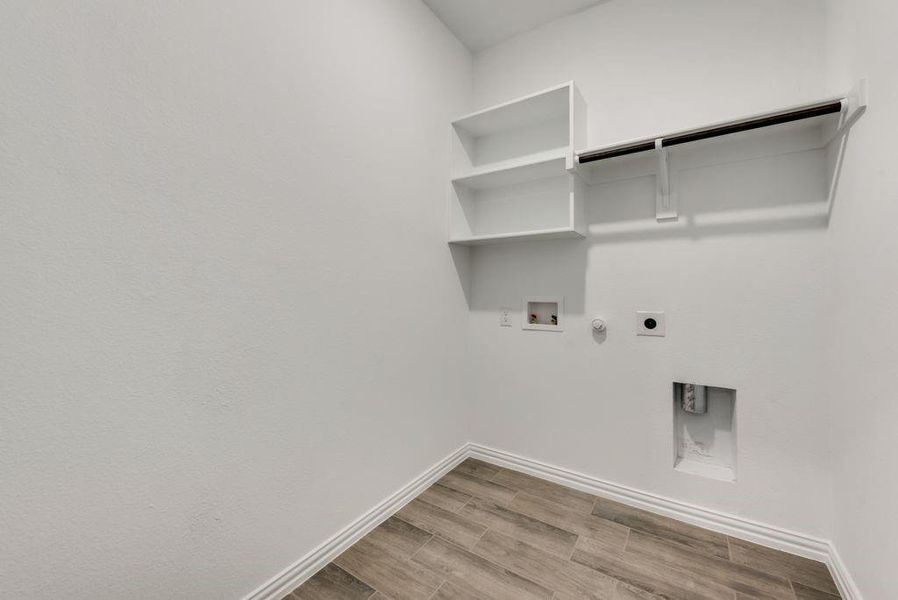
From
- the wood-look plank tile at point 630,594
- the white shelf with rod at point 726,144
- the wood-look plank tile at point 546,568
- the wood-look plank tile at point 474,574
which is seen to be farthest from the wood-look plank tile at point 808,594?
the white shelf with rod at point 726,144

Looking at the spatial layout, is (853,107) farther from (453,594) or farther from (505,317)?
(453,594)

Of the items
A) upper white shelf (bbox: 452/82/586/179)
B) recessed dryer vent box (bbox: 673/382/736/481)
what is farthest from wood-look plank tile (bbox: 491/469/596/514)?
upper white shelf (bbox: 452/82/586/179)

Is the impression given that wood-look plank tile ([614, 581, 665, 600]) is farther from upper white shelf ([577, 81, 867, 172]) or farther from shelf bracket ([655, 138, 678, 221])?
upper white shelf ([577, 81, 867, 172])

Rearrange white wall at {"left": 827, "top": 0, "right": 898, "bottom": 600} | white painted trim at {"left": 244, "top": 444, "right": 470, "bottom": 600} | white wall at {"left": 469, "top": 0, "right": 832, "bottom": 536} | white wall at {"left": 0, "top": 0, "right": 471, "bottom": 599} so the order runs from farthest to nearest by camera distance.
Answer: white wall at {"left": 469, "top": 0, "right": 832, "bottom": 536}, white painted trim at {"left": 244, "top": 444, "right": 470, "bottom": 600}, white wall at {"left": 827, "top": 0, "right": 898, "bottom": 600}, white wall at {"left": 0, "top": 0, "right": 471, "bottom": 599}

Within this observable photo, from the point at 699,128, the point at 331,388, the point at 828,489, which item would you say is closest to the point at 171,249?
the point at 331,388

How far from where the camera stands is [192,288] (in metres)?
1.03

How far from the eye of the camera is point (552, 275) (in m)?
2.06

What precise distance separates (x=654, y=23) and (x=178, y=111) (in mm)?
2160

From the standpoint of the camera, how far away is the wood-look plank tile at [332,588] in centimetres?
126

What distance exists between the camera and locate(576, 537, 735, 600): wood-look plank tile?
4.18 feet

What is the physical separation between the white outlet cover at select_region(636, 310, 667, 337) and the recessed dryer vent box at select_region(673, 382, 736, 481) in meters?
0.27

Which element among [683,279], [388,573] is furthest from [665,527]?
[388,573]

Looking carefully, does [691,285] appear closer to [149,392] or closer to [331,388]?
[331,388]

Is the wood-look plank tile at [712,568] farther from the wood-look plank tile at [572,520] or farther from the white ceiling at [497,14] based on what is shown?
the white ceiling at [497,14]
